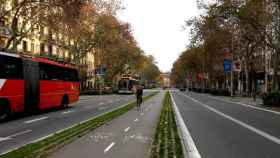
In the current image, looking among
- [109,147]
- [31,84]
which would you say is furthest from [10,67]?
[109,147]

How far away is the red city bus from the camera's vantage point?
22.6m

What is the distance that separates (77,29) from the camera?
5178 cm

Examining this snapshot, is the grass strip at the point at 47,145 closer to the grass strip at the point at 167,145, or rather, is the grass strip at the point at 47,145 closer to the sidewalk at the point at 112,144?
the sidewalk at the point at 112,144

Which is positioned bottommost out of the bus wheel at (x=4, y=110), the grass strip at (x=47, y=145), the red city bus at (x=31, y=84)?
the grass strip at (x=47, y=145)

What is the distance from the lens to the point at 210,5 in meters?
46.0

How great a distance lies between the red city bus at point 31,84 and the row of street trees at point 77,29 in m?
5.06

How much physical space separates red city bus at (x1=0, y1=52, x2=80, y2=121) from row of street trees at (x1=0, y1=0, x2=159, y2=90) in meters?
5.06

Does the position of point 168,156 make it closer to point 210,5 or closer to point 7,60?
point 7,60

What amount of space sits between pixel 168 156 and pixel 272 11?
35146mm

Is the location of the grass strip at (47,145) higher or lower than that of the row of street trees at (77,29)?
lower

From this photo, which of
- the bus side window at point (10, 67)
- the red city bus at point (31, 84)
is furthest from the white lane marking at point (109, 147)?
the bus side window at point (10, 67)

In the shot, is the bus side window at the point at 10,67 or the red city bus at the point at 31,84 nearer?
the bus side window at the point at 10,67

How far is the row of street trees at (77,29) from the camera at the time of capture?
35.6m

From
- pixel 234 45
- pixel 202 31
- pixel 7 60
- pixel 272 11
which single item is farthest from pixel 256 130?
pixel 234 45
